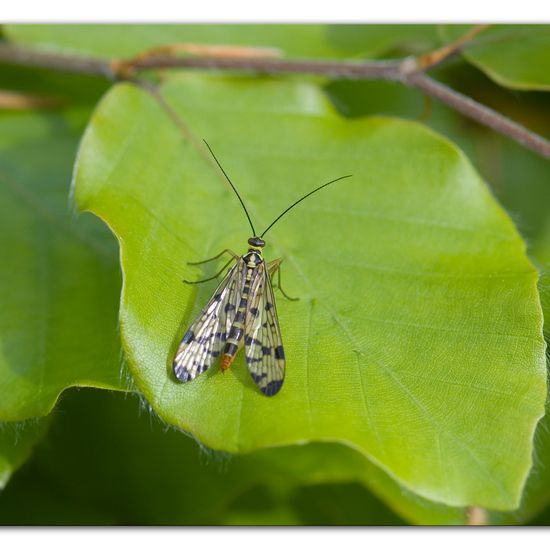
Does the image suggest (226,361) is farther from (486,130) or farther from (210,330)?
(486,130)

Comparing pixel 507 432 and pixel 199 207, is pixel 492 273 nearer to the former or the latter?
pixel 507 432

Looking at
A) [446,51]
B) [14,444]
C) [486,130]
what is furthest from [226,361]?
[486,130]

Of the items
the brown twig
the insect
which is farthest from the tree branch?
the insect

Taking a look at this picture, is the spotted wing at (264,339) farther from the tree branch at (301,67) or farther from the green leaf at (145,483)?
the tree branch at (301,67)

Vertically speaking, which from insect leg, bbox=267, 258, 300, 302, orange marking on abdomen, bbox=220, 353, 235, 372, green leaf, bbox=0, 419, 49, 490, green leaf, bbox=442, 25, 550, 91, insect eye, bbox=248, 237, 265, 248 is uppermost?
green leaf, bbox=442, 25, 550, 91

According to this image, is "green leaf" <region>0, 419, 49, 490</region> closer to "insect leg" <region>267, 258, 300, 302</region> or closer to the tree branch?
"insect leg" <region>267, 258, 300, 302</region>
